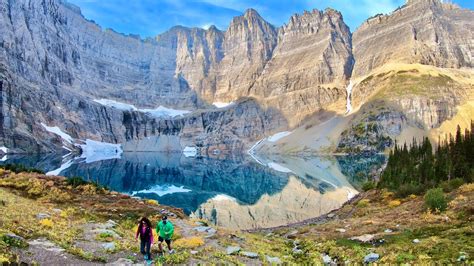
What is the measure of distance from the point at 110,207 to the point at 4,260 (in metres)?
24.5

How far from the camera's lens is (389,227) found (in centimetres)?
3008

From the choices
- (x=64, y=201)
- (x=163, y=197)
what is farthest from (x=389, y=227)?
(x=163, y=197)

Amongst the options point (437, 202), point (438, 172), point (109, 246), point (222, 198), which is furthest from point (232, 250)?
point (222, 198)

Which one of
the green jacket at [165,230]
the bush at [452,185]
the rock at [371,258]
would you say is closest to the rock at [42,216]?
the green jacket at [165,230]

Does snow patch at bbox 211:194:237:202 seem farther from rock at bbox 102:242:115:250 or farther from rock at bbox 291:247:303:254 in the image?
rock at bbox 102:242:115:250

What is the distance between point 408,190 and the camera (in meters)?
51.4

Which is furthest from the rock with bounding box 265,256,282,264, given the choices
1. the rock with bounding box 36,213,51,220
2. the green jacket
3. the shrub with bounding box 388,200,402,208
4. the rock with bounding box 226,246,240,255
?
the shrub with bounding box 388,200,402,208

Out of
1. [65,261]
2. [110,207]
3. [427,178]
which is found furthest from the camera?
[427,178]

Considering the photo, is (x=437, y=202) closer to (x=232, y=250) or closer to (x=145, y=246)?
(x=232, y=250)

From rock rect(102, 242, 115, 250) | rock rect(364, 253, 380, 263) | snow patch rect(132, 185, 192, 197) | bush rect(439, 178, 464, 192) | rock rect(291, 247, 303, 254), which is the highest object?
bush rect(439, 178, 464, 192)

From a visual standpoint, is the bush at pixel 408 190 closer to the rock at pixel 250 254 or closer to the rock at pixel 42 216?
the rock at pixel 250 254

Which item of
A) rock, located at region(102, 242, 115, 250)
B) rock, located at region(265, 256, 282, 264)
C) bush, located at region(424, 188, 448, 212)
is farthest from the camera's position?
bush, located at region(424, 188, 448, 212)

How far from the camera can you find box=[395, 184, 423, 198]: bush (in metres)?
50.1

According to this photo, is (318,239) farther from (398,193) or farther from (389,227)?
(398,193)
